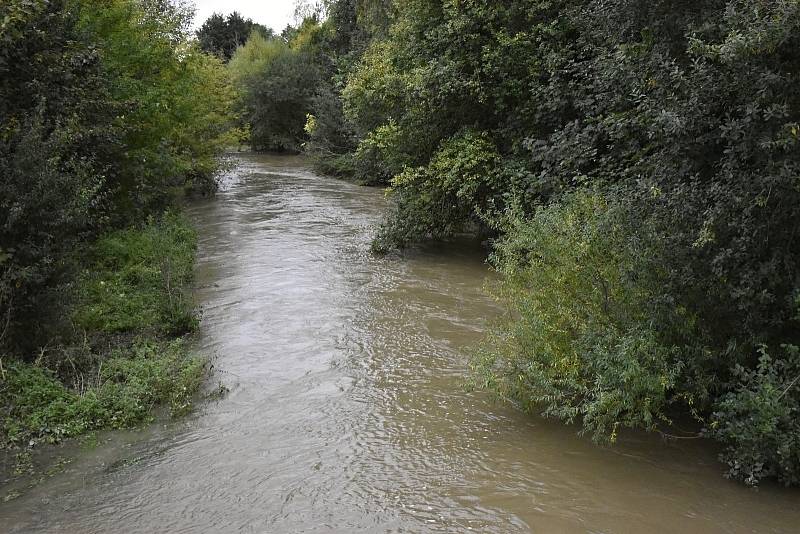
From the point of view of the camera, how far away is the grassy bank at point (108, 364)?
7.14 m

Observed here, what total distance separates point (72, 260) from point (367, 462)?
4.73 meters

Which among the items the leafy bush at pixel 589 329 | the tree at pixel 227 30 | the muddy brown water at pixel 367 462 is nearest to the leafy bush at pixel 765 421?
the muddy brown water at pixel 367 462

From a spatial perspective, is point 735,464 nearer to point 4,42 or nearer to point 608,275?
point 608,275

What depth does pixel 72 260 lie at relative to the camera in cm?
877

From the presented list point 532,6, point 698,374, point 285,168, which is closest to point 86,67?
point 532,6

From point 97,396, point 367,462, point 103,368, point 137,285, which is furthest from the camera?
point 137,285

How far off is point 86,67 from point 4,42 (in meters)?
2.37

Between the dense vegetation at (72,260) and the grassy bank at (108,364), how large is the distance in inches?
0.7

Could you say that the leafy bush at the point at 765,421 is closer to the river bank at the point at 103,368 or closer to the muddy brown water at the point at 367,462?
the muddy brown water at the point at 367,462

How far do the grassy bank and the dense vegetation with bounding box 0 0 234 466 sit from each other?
0.02 m

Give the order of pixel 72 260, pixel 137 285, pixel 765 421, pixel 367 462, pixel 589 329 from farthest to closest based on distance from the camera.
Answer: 1. pixel 137 285
2. pixel 72 260
3. pixel 589 329
4. pixel 367 462
5. pixel 765 421

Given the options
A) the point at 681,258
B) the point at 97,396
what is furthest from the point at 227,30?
the point at 681,258

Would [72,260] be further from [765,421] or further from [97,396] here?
[765,421]

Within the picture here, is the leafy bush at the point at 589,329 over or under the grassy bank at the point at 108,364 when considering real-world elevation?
over
